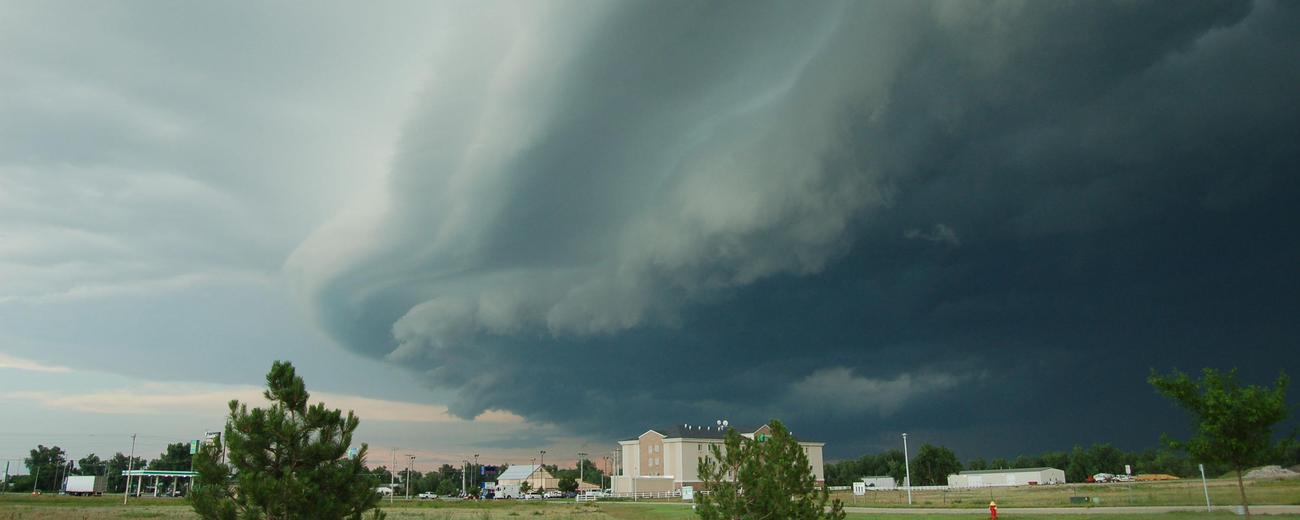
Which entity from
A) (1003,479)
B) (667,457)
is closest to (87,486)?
(667,457)

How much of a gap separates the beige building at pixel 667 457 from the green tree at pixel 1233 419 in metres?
124

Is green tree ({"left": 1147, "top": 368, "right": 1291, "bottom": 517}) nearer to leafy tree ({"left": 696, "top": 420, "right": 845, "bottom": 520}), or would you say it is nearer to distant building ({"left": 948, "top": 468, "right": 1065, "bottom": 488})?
leafy tree ({"left": 696, "top": 420, "right": 845, "bottom": 520})

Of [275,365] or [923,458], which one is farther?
[923,458]

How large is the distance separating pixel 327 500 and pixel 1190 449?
39.1 m

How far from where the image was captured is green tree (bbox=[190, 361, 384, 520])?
49.8ft

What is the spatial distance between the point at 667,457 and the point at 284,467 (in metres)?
160

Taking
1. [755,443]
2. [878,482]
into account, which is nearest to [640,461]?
[878,482]

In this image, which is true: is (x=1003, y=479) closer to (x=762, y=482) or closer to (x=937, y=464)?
(x=937, y=464)

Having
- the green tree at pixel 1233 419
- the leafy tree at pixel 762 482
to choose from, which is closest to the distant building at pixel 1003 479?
the green tree at pixel 1233 419

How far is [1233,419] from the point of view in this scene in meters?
35.4

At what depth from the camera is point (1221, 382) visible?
36719 mm

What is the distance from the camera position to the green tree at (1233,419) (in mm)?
35344

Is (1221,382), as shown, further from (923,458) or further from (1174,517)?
(923,458)

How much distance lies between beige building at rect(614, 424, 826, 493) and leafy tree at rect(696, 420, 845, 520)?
455ft
